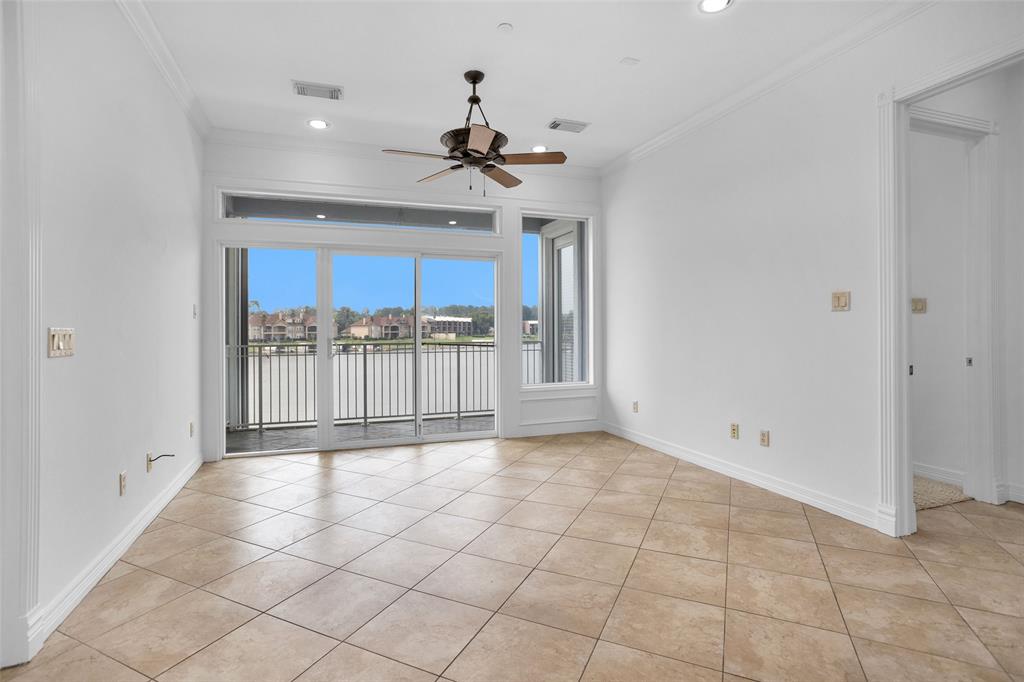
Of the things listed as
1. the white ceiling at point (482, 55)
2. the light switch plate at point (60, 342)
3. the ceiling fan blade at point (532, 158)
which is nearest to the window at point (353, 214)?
the white ceiling at point (482, 55)

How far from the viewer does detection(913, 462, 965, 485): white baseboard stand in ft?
12.3

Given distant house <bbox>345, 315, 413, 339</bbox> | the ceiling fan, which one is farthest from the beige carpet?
distant house <bbox>345, 315, 413, 339</bbox>

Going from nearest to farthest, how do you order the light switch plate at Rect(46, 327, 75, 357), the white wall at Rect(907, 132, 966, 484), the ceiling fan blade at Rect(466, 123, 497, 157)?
the light switch plate at Rect(46, 327, 75, 357)
the ceiling fan blade at Rect(466, 123, 497, 157)
the white wall at Rect(907, 132, 966, 484)

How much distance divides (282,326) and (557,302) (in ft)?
9.52

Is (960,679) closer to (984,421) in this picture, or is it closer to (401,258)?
(984,421)

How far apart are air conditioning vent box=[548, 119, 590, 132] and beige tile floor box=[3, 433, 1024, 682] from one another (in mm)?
3052

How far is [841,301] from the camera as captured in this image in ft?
10.4

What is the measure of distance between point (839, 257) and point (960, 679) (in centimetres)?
228

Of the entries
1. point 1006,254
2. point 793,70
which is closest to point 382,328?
point 793,70

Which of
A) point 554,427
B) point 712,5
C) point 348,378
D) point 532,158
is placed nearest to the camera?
point 712,5

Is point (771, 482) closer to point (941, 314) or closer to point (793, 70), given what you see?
point (941, 314)

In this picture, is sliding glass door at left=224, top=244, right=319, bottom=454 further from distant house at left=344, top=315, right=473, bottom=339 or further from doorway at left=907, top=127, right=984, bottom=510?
doorway at left=907, top=127, right=984, bottom=510

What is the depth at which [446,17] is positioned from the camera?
115 inches

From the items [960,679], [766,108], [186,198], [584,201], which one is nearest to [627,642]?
[960,679]
